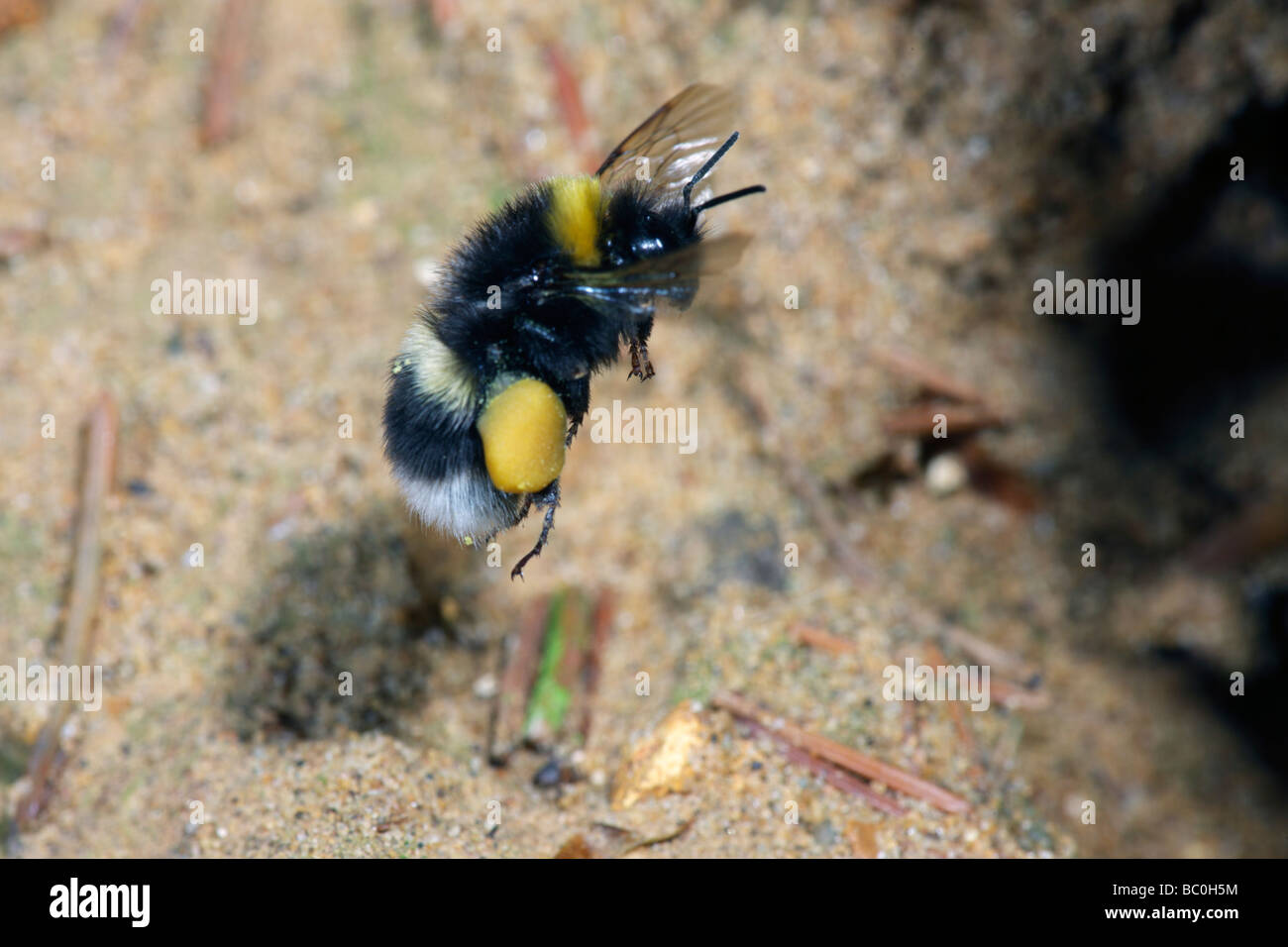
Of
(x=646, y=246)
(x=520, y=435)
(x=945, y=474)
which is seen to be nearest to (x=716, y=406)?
(x=945, y=474)

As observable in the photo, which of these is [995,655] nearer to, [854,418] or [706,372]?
[854,418]

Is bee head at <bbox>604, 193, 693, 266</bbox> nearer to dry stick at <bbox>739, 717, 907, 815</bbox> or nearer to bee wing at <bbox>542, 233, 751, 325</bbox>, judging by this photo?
bee wing at <bbox>542, 233, 751, 325</bbox>

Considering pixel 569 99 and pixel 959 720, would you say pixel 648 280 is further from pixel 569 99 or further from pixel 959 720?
pixel 569 99

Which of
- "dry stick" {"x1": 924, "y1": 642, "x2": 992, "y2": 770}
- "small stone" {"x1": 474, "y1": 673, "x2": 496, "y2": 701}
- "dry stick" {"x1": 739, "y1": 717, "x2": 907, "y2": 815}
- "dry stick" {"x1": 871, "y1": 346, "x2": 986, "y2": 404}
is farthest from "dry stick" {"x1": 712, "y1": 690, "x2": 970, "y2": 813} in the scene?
"dry stick" {"x1": 871, "y1": 346, "x2": 986, "y2": 404}

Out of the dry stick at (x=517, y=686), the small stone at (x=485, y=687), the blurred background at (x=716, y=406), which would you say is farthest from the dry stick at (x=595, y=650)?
the small stone at (x=485, y=687)

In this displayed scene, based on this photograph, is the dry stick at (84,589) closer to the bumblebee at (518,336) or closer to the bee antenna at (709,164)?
the bumblebee at (518,336)
